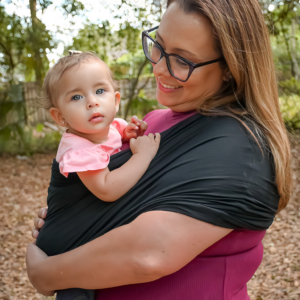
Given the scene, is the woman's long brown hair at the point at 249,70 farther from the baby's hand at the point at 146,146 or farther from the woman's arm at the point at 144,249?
the woman's arm at the point at 144,249

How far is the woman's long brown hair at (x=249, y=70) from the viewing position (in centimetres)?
126

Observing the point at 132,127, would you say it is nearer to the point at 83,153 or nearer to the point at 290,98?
the point at 83,153

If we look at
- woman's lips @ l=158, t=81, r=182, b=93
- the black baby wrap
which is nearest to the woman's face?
woman's lips @ l=158, t=81, r=182, b=93

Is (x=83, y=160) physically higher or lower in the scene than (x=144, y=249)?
higher

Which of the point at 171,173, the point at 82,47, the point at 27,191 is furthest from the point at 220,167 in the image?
the point at 82,47

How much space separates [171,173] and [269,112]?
441mm

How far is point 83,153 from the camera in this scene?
4.59 feet

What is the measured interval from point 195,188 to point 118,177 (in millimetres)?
319

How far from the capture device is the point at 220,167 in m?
1.15

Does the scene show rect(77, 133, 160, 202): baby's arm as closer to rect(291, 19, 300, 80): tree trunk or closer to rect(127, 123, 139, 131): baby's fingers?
rect(127, 123, 139, 131): baby's fingers

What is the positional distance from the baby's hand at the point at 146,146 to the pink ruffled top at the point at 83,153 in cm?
12

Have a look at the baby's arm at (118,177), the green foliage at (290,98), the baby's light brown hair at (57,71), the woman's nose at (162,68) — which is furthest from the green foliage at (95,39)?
the baby's arm at (118,177)

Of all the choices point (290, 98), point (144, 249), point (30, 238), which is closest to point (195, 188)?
point (144, 249)

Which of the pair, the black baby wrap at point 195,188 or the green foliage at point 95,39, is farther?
the green foliage at point 95,39
